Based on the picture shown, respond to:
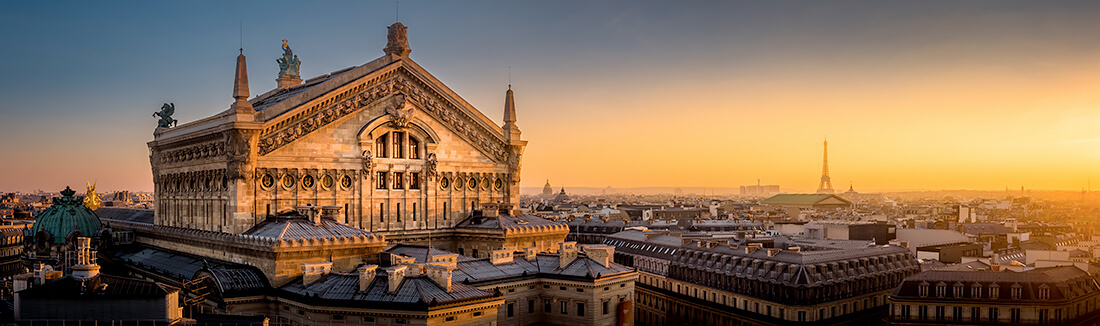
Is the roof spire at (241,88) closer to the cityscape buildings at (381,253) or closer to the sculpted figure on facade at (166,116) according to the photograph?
the cityscape buildings at (381,253)

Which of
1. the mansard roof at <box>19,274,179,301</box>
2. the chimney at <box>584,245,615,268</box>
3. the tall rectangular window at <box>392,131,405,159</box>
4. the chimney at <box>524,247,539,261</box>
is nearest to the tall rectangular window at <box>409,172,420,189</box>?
the tall rectangular window at <box>392,131,405,159</box>

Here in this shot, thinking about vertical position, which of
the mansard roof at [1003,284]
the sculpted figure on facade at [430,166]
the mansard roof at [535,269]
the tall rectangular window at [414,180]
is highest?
the sculpted figure on facade at [430,166]

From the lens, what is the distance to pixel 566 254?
65.2 metres

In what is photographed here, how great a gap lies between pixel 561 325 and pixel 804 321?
33.2m

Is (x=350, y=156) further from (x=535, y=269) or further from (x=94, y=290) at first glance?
(x=94, y=290)

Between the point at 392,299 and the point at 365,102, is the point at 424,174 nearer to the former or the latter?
the point at 365,102

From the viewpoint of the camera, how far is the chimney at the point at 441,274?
5222 cm

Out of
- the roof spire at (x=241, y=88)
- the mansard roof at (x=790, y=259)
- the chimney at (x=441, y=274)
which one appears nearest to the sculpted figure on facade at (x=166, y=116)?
the roof spire at (x=241, y=88)

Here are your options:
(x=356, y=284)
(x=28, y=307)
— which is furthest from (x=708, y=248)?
(x=28, y=307)

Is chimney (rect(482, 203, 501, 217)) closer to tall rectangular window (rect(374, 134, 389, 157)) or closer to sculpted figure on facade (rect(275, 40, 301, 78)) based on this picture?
tall rectangular window (rect(374, 134, 389, 157))

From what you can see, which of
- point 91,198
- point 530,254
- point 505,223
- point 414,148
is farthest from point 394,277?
point 91,198

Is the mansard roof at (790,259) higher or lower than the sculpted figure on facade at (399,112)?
lower

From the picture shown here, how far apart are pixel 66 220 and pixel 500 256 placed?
165ft

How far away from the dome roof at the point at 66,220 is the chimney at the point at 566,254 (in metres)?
50.6
